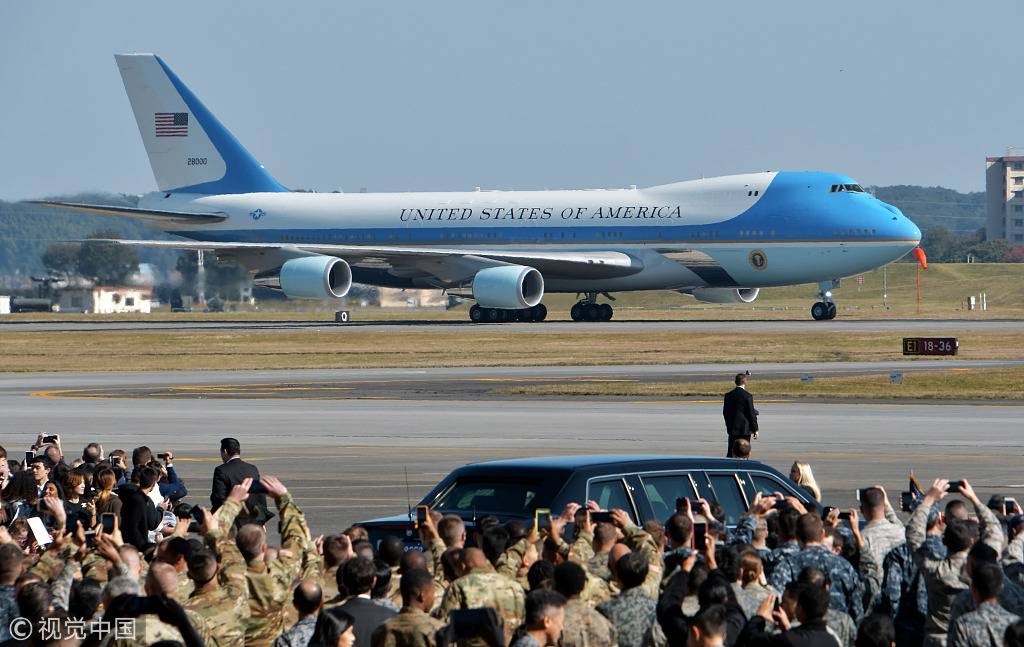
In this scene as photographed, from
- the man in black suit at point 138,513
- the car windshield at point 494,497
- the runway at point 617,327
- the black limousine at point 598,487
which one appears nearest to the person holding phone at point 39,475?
the man in black suit at point 138,513

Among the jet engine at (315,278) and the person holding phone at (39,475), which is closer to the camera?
the person holding phone at (39,475)

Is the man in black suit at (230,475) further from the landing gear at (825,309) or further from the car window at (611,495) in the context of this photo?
the landing gear at (825,309)

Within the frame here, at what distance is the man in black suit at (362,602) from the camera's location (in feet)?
30.1

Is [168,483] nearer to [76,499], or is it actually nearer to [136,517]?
[76,499]

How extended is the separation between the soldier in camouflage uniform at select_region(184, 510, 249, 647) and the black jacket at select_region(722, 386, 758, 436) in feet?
51.9

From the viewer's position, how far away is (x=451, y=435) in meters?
29.4

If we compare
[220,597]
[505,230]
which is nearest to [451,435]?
[220,597]

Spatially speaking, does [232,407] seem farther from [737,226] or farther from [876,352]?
[737,226]

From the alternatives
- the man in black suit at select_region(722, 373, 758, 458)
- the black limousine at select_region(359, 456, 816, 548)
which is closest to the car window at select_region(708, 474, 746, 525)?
the black limousine at select_region(359, 456, 816, 548)

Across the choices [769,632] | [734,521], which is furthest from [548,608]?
[734,521]

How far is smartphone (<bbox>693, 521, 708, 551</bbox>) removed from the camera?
1098 centimetres

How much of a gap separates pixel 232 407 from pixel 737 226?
33.8 m

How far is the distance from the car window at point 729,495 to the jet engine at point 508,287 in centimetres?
5108

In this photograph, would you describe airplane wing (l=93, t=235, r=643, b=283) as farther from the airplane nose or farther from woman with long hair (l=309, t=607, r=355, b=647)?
woman with long hair (l=309, t=607, r=355, b=647)
